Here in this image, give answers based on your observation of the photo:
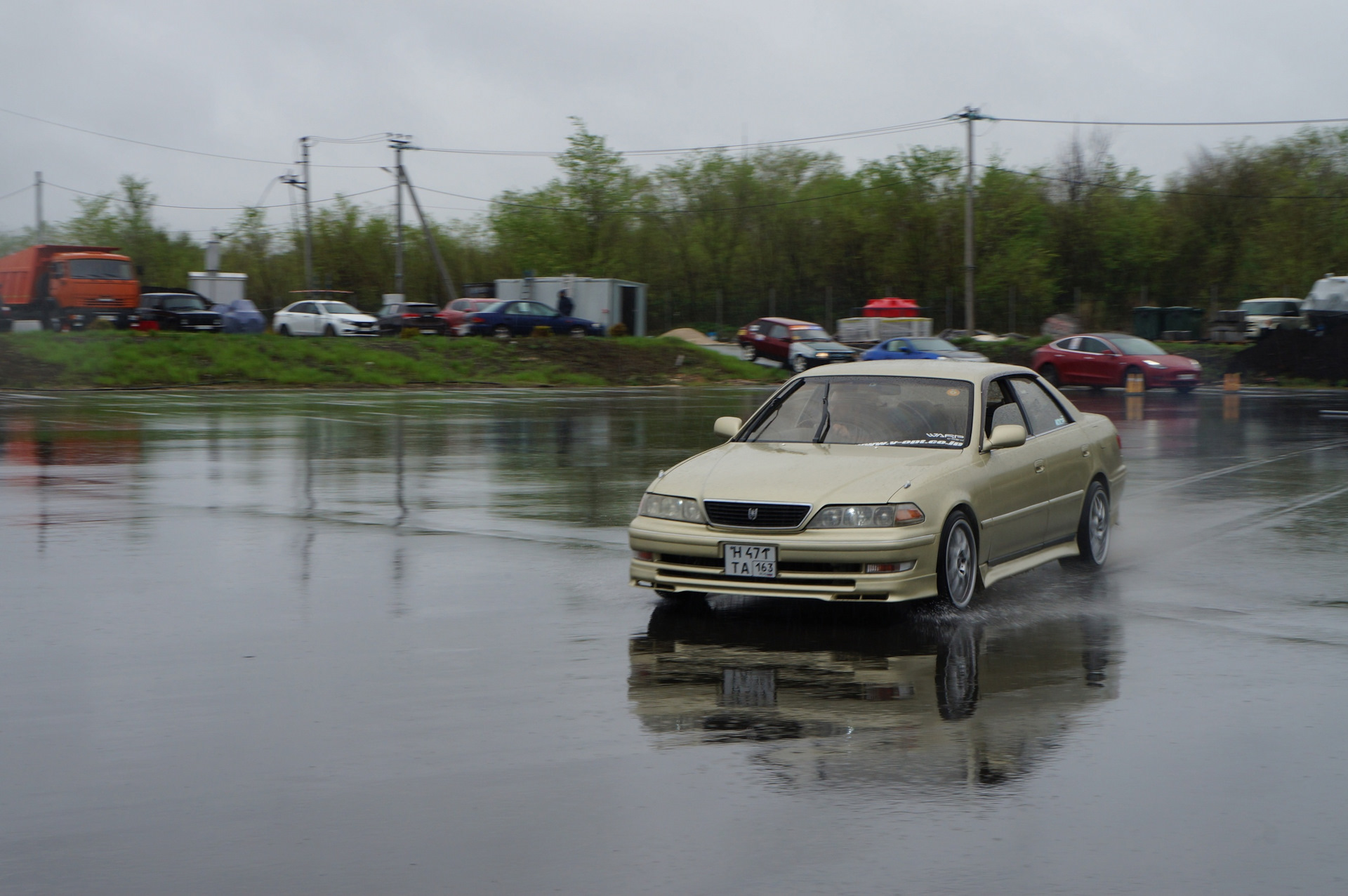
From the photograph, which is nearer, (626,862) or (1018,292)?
(626,862)

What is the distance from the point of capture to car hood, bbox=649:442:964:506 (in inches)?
303

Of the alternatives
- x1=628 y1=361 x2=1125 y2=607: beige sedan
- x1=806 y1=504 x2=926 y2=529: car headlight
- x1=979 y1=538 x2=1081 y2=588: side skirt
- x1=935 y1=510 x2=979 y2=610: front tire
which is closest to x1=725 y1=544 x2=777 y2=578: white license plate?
x1=628 y1=361 x2=1125 y2=607: beige sedan

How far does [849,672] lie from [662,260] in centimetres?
7557

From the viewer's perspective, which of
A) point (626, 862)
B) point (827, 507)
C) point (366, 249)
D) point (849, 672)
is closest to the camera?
point (626, 862)

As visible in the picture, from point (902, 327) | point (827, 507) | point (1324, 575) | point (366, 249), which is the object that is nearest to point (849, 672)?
point (827, 507)

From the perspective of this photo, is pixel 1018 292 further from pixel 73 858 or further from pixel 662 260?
pixel 73 858

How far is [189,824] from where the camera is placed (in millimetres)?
4516

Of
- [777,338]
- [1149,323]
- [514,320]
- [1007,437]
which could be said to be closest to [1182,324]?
[1149,323]

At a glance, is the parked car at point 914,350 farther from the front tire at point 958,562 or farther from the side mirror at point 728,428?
the front tire at point 958,562

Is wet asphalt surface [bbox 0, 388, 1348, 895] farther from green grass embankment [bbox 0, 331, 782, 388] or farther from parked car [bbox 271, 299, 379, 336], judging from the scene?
parked car [bbox 271, 299, 379, 336]

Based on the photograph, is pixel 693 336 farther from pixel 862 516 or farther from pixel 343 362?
pixel 862 516

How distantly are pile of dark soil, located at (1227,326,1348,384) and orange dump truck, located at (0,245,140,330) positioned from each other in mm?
34127

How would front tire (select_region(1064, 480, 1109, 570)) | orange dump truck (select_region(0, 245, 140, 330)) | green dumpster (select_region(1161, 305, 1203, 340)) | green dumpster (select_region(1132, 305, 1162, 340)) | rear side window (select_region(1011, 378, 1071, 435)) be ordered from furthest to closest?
green dumpster (select_region(1132, 305, 1162, 340))
green dumpster (select_region(1161, 305, 1203, 340))
orange dump truck (select_region(0, 245, 140, 330))
front tire (select_region(1064, 480, 1109, 570))
rear side window (select_region(1011, 378, 1071, 435))

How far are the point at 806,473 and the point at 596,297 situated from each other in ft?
171
